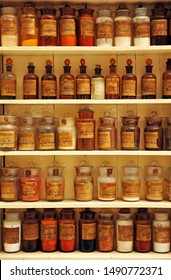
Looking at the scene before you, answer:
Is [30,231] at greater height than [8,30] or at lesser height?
lesser

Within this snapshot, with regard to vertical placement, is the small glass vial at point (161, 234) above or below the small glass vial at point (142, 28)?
below

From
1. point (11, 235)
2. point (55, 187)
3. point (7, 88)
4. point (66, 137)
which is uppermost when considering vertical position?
point (7, 88)

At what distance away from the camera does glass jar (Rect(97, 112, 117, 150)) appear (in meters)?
2.14

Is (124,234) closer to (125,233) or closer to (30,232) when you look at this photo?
(125,233)

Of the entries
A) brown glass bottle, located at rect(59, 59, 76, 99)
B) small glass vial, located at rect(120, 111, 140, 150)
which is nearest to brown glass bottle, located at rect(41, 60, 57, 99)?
brown glass bottle, located at rect(59, 59, 76, 99)

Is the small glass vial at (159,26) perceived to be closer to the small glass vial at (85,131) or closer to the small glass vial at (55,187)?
the small glass vial at (85,131)

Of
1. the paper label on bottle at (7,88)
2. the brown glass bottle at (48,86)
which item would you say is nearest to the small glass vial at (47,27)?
the brown glass bottle at (48,86)

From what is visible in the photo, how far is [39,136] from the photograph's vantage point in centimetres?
215

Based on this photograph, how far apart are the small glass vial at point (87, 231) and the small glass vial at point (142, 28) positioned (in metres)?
0.85

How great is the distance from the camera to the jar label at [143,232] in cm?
215

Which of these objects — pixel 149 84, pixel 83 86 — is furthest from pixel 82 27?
pixel 149 84

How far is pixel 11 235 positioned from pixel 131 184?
0.61 metres

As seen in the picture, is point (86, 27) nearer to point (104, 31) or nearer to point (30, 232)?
point (104, 31)

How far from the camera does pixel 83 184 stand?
215 centimetres
